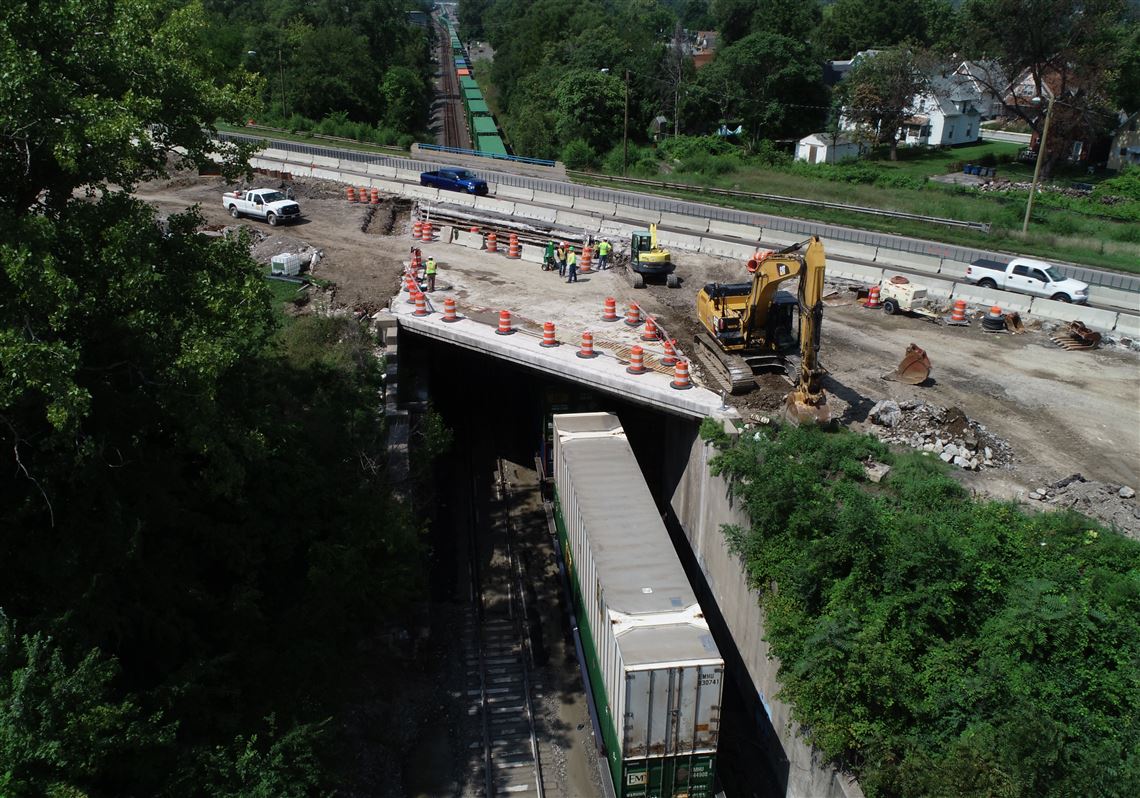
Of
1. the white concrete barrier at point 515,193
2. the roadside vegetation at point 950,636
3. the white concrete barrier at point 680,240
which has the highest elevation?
the white concrete barrier at point 515,193

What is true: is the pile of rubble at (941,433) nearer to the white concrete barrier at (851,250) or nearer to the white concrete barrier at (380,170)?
the white concrete barrier at (851,250)

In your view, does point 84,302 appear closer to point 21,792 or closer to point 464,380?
point 21,792

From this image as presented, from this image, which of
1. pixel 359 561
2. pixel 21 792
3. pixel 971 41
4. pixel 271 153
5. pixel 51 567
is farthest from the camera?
pixel 971 41

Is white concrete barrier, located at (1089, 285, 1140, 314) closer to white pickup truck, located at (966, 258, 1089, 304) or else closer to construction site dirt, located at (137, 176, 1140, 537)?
white pickup truck, located at (966, 258, 1089, 304)

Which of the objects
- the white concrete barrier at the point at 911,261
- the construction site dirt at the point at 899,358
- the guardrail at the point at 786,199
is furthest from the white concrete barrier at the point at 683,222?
the guardrail at the point at 786,199

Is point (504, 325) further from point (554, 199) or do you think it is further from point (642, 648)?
point (554, 199)

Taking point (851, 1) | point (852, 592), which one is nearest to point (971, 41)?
point (851, 1)

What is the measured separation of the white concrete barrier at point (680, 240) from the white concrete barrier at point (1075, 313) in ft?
47.0

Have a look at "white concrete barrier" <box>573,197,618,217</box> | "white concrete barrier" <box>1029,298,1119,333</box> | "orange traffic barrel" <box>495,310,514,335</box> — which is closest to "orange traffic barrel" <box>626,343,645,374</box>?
"orange traffic barrel" <box>495,310,514,335</box>

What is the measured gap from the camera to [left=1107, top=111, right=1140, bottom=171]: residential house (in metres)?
68.9

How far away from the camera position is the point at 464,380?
3825 cm

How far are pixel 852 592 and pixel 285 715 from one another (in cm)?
1185

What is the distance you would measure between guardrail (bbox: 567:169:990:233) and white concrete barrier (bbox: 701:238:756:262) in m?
18.4

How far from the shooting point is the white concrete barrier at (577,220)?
43.7 meters
